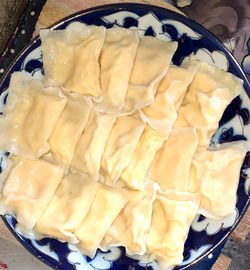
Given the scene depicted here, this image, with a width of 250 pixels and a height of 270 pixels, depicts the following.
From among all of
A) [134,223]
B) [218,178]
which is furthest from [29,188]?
[218,178]

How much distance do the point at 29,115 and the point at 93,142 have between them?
26 cm

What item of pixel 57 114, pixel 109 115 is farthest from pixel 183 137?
pixel 57 114

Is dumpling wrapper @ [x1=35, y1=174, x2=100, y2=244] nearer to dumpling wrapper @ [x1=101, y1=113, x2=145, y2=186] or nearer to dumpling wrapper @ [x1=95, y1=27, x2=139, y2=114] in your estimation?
dumpling wrapper @ [x1=101, y1=113, x2=145, y2=186]

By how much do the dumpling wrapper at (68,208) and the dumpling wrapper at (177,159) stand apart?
240 millimetres

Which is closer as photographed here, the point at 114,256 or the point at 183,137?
the point at 183,137

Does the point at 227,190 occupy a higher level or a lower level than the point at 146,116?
lower

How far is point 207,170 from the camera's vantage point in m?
1.53

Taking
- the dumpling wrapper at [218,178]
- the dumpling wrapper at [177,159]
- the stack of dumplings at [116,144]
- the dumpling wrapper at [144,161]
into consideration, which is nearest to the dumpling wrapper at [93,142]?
the stack of dumplings at [116,144]

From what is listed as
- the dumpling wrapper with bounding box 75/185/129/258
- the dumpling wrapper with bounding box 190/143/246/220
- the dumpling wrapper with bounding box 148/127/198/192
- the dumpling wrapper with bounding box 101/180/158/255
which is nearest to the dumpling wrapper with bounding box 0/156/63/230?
the dumpling wrapper with bounding box 75/185/129/258

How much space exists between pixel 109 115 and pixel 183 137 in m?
0.27

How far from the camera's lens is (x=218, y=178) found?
1.54 metres

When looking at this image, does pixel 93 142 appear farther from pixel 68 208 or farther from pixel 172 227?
pixel 172 227

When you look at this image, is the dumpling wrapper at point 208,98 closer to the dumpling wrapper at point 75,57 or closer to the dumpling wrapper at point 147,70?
the dumpling wrapper at point 147,70

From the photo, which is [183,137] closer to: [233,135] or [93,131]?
[233,135]
